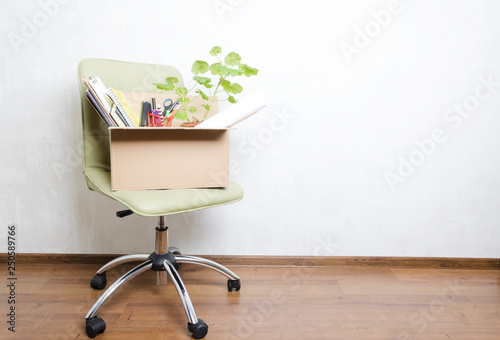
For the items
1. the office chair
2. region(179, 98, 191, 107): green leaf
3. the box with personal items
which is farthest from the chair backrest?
region(179, 98, 191, 107): green leaf

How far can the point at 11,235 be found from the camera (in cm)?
176

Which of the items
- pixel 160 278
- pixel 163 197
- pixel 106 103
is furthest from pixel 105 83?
pixel 160 278

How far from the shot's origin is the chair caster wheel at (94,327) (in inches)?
46.6

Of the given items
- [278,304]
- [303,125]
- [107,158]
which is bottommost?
[278,304]

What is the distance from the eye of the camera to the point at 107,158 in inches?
57.4

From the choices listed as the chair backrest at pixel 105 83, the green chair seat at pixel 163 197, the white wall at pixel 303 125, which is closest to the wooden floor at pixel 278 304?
the white wall at pixel 303 125

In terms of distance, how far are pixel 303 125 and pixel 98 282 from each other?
1146 mm

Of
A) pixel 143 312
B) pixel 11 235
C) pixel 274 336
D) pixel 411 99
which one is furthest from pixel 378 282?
pixel 11 235

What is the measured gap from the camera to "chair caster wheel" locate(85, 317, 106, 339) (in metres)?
1.18

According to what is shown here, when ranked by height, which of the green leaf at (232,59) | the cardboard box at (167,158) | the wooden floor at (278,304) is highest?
the green leaf at (232,59)

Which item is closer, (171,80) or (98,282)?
(171,80)

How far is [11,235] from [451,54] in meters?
2.27

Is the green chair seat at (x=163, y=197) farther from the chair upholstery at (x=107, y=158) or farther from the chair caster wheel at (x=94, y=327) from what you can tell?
the chair caster wheel at (x=94, y=327)

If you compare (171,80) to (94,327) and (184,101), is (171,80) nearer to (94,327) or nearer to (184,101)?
(184,101)
